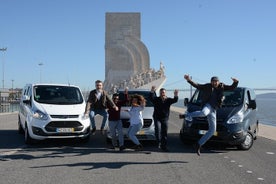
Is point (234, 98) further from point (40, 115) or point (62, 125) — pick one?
point (40, 115)

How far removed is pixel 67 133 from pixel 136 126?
193 centimetres

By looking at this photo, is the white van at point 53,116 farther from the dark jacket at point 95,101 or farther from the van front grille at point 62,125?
the dark jacket at point 95,101

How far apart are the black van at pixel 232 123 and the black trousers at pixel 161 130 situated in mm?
901

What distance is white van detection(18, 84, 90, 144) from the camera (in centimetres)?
→ 988

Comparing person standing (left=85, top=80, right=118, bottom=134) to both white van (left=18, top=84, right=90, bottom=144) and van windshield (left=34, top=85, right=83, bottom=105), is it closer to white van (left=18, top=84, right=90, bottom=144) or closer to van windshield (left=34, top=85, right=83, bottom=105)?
white van (left=18, top=84, right=90, bottom=144)

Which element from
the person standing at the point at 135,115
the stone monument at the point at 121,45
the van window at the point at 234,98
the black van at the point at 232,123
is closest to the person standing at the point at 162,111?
the person standing at the point at 135,115

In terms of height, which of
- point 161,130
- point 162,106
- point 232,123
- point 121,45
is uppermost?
point 121,45

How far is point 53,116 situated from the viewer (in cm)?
997

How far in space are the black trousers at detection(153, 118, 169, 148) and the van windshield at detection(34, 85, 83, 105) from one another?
2.76m

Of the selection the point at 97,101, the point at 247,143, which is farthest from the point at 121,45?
the point at 247,143

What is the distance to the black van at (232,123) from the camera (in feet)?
31.5

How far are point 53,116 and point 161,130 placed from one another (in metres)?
2.78

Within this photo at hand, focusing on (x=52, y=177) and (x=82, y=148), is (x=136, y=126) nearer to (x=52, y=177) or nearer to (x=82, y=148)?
(x=82, y=148)

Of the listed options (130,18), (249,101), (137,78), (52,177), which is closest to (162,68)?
(137,78)
